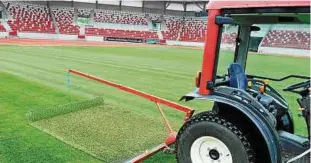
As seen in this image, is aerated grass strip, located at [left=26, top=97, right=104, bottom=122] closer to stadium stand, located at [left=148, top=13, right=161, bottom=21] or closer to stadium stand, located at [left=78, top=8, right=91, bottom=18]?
stadium stand, located at [left=78, top=8, right=91, bottom=18]

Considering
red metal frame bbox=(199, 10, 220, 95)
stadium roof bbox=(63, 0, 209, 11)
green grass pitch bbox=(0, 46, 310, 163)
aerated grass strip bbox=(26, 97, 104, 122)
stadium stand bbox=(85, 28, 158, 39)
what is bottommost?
green grass pitch bbox=(0, 46, 310, 163)

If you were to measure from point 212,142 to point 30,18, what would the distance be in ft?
146

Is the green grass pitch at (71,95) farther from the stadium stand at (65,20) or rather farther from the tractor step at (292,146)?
the stadium stand at (65,20)

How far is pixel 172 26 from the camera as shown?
5388 cm

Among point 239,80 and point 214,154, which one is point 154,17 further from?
point 214,154

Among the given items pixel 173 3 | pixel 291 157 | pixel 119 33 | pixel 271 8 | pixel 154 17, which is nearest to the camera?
pixel 271 8

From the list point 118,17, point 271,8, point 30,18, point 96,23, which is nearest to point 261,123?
point 271,8

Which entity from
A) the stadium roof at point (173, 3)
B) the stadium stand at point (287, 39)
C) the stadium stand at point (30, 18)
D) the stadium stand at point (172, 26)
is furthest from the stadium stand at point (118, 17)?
the stadium stand at point (287, 39)

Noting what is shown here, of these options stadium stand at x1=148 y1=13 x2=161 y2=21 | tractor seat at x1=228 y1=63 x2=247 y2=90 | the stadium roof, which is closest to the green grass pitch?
tractor seat at x1=228 y1=63 x2=247 y2=90

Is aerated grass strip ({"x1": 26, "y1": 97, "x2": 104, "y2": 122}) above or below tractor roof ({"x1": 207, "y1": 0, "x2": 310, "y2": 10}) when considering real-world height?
below

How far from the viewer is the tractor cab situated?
312 cm

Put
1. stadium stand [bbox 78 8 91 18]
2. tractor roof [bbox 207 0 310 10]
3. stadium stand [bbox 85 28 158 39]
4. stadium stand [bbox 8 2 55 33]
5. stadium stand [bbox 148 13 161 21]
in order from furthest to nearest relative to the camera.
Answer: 1. stadium stand [bbox 148 13 161 21]
2. stadium stand [bbox 78 8 91 18]
3. stadium stand [bbox 85 28 158 39]
4. stadium stand [bbox 8 2 55 33]
5. tractor roof [bbox 207 0 310 10]

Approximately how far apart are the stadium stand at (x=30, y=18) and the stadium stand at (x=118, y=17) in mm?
7115

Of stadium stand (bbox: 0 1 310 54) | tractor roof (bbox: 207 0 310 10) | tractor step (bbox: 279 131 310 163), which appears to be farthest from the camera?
stadium stand (bbox: 0 1 310 54)
